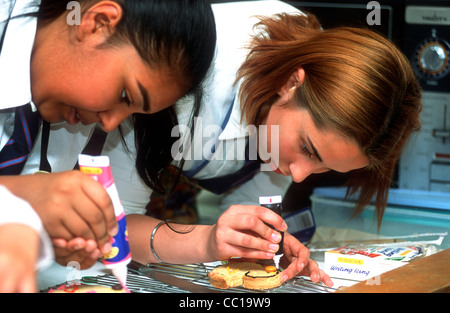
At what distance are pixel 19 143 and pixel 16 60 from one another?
0.50 feet

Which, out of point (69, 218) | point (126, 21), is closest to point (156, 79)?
point (126, 21)

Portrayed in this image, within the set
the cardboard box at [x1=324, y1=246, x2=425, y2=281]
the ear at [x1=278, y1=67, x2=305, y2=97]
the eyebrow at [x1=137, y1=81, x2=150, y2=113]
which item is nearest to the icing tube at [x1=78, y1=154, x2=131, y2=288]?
the eyebrow at [x1=137, y1=81, x2=150, y2=113]

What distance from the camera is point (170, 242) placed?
1069 mm

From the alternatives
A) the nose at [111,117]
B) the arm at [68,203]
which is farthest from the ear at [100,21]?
the arm at [68,203]

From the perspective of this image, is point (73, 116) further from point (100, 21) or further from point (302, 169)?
point (302, 169)

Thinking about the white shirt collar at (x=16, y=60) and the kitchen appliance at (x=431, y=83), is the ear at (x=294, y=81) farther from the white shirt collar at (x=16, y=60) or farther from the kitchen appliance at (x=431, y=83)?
the white shirt collar at (x=16, y=60)

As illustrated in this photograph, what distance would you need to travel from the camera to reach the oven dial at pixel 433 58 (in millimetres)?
1251

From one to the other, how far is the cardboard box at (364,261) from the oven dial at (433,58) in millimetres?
480

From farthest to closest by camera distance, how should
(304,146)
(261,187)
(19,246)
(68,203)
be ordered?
1. (261,187)
2. (304,146)
3. (68,203)
4. (19,246)

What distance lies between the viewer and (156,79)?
801mm

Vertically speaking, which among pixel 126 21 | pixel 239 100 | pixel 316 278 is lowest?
pixel 316 278

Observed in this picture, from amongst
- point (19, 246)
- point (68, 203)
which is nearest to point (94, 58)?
point (68, 203)
